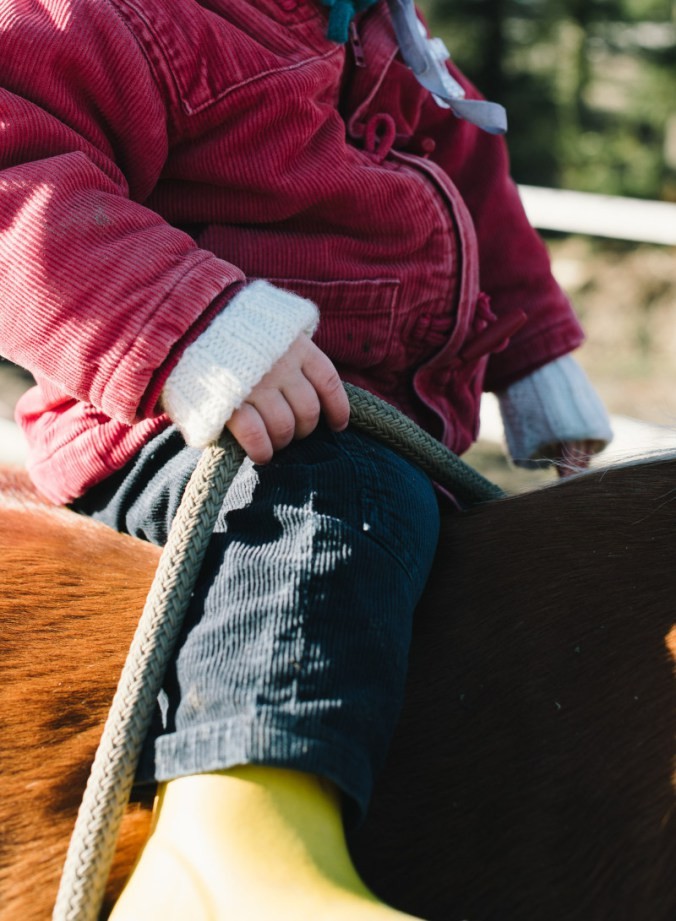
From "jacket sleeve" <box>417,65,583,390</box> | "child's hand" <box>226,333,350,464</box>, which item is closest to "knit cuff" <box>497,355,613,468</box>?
"jacket sleeve" <box>417,65,583,390</box>

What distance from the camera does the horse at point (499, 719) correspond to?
736mm

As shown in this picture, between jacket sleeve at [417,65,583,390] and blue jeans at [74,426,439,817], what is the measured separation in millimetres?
620

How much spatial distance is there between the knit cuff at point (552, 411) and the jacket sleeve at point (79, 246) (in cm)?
72

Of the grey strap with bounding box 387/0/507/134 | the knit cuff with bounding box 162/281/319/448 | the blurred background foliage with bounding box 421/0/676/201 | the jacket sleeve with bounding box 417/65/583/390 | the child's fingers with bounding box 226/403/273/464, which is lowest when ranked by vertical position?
the blurred background foliage with bounding box 421/0/676/201

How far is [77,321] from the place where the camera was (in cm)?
87

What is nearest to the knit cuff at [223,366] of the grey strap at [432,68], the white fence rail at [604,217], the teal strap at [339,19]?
the teal strap at [339,19]

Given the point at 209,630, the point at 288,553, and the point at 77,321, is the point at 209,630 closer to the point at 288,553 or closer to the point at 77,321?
the point at 288,553

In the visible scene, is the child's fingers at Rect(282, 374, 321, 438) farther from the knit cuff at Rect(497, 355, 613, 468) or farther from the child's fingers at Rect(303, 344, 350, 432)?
the knit cuff at Rect(497, 355, 613, 468)

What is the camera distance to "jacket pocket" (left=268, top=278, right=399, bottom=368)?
3.61 feet

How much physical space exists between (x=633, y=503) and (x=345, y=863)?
1.41ft

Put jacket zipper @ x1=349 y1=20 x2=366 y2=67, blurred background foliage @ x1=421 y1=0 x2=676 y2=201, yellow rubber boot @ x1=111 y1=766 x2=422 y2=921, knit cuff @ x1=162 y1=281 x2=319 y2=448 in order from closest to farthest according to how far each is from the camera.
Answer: yellow rubber boot @ x1=111 y1=766 x2=422 y2=921 < knit cuff @ x1=162 y1=281 x2=319 y2=448 < jacket zipper @ x1=349 y1=20 x2=366 y2=67 < blurred background foliage @ x1=421 y1=0 x2=676 y2=201

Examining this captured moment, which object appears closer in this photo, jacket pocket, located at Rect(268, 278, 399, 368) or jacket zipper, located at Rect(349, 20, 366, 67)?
jacket pocket, located at Rect(268, 278, 399, 368)

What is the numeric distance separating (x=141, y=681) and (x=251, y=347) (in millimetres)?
290

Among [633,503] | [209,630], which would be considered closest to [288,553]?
[209,630]
